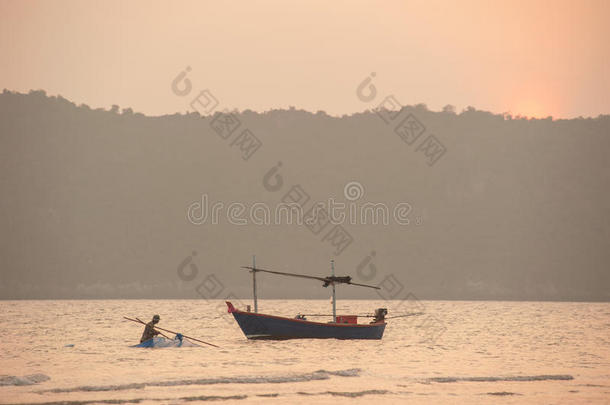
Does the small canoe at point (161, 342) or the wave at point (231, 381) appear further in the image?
the small canoe at point (161, 342)

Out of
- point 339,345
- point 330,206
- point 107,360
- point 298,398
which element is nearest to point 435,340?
point 339,345

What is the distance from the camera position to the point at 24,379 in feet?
107

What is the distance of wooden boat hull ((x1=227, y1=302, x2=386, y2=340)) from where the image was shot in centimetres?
4891

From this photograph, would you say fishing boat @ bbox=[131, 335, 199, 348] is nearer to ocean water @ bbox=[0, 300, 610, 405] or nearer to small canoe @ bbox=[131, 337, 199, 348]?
small canoe @ bbox=[131, 337, 199, 348]

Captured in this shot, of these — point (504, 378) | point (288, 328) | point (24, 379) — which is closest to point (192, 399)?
point (24, 379)

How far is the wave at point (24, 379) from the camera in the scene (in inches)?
1265

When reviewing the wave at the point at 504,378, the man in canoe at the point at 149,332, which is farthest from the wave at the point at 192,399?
the man in canoe at the point at 149,332

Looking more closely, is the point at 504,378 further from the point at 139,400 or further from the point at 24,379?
the point at 24,379

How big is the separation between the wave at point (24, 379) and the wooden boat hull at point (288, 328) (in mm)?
15738

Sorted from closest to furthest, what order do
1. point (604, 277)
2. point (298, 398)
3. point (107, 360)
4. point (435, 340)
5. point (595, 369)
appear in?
point (298, 398) < point (595, 369) < point (107, 360) < point (435, 340) < point (604, 277)

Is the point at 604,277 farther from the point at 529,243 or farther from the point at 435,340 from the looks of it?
the point at 435,340

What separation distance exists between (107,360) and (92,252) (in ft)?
514

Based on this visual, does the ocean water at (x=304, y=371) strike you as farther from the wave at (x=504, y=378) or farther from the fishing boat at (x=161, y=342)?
the fishing boat at (x=161, y=342)

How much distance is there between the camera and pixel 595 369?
39438 millimetres
